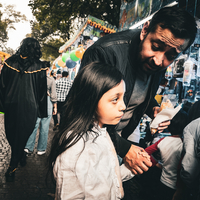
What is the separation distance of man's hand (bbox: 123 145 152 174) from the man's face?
0.69 metres

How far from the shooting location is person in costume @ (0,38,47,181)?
2.75 m

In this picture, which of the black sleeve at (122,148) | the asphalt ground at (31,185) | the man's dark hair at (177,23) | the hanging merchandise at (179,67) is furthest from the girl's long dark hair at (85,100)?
the hanging merchandise at (179,67)

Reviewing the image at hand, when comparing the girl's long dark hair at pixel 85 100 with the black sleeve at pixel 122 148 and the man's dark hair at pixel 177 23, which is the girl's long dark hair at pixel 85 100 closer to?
the black sleeve at pixel 122 148

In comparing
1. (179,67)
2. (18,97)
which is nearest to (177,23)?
(179,67)

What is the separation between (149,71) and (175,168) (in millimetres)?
1404

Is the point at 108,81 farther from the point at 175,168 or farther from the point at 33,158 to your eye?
the point at 33,158

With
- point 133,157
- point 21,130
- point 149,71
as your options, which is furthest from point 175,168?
point 21,130

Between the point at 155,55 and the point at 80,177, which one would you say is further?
the point at 155,55

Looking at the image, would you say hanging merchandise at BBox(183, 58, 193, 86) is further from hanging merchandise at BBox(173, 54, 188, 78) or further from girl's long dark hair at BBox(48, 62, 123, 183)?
girl's long dark hair at BBox(48, 62, 123, 183)

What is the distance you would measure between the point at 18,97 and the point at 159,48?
88.7 inches

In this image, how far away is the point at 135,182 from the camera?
11.1 ft

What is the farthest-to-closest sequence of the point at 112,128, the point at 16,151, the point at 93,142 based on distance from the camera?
the point at 16,151
the point at 112,128
the point at 93,142

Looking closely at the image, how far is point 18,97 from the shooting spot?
2746mm

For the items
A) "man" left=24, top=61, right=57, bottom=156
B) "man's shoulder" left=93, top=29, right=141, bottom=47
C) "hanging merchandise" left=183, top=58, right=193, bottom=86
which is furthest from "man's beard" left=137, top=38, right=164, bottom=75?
"man" left=24, top=61, right=57, bottom=156
